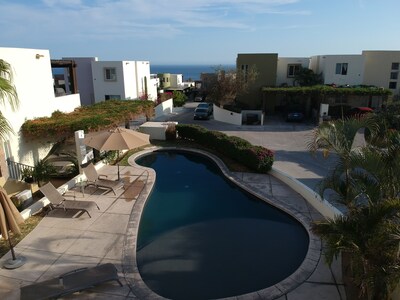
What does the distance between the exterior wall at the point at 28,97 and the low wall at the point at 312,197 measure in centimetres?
1266

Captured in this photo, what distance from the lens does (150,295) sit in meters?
7.94

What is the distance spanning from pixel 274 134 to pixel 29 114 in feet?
64.6

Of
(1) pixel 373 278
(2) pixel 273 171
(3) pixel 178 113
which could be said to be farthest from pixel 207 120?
(1) pixel 373 278

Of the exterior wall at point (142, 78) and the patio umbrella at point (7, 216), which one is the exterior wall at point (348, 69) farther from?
the patio umbrella at point (7, 216)

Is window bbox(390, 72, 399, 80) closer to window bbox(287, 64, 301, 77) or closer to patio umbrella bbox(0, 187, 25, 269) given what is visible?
window bbox(287, 64, 301, 77)

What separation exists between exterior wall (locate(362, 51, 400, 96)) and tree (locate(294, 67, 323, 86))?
5.57 meters

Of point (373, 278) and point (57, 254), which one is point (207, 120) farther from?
point (373, 278)

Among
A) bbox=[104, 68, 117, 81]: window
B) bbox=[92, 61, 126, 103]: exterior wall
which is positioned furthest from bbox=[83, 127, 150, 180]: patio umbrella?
bbox=[104, 68, 117, 81]: window

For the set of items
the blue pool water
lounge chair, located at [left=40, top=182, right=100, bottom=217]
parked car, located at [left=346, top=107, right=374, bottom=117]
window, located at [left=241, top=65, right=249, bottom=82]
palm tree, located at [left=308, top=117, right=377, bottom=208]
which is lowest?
A: the blue pool water

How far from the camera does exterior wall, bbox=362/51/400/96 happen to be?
3688 cm

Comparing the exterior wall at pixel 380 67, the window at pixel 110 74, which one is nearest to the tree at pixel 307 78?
the exterior wall at pixel 380 67

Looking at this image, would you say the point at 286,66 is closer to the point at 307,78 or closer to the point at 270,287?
the point at 307,78

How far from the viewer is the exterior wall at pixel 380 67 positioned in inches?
1452

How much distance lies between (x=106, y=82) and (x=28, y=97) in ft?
69.5
